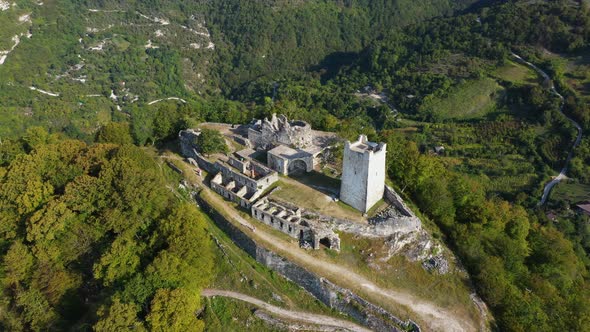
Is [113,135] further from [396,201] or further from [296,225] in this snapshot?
[396,201]

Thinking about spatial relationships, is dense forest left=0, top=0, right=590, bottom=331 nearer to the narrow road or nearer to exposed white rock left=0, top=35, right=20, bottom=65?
exposed white rock left=0, top=35, right=20, bottom=65

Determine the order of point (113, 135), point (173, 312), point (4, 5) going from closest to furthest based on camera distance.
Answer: point (173, 312) → point (113, 135) → point (4, 5)

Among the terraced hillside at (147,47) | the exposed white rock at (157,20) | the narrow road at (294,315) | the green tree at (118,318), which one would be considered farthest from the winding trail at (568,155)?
the exposed white rock at (157,20)

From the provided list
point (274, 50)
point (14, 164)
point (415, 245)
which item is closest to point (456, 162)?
point (415, 245)

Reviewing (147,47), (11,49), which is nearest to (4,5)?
(11,49)

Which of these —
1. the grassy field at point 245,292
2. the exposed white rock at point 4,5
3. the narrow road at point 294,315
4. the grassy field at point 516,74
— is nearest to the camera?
the narrow road at point 294,315

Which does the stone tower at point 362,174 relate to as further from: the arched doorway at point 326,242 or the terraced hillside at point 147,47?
the terraced hillside at point 147,47
